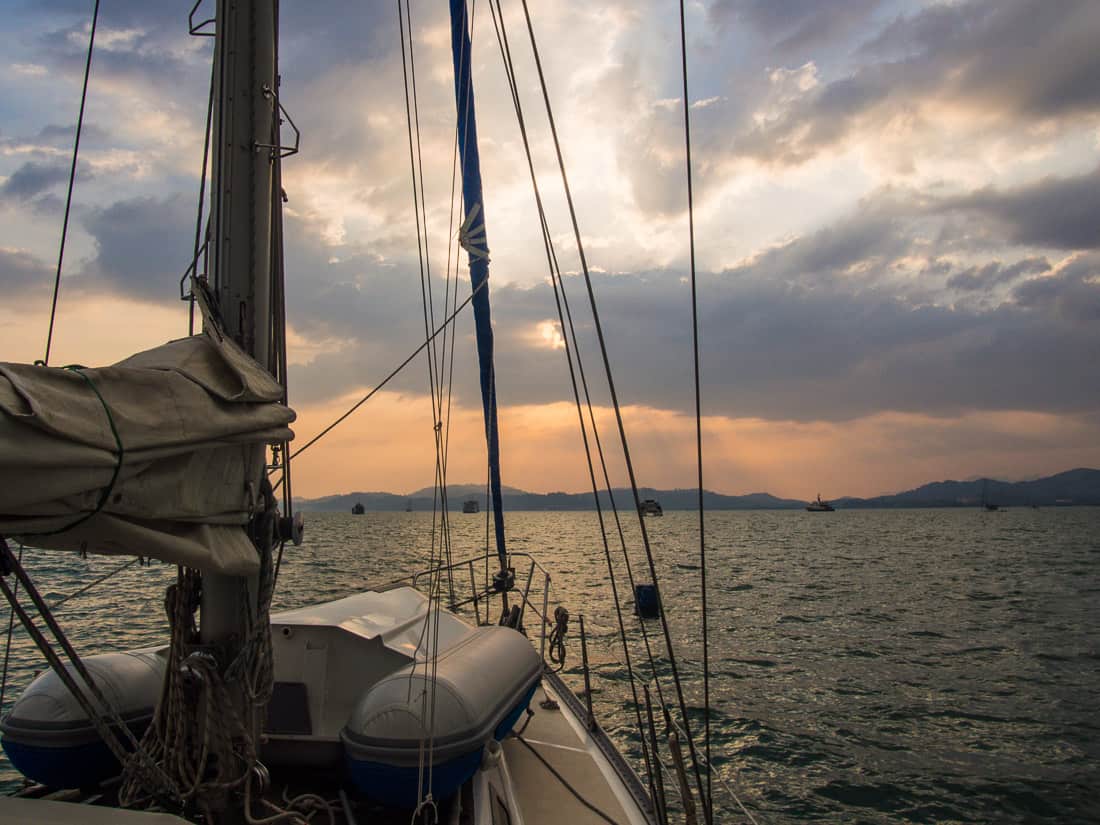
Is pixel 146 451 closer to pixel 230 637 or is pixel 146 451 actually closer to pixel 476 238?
pixel 230 637

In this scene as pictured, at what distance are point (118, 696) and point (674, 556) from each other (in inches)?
2084

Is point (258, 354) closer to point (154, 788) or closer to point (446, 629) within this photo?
point (154, 788)

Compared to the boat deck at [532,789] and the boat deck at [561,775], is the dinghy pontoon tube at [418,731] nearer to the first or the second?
the boat deck at [532,789]

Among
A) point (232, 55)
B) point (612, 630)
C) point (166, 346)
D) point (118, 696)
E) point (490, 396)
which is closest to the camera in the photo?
point (166, 346)

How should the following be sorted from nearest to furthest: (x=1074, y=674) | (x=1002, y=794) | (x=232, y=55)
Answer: (x=232, y=55) → (x=1002, y=794) → (x=1074, y=674)

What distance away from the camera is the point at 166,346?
12.3 ft

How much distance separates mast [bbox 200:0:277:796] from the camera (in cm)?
423

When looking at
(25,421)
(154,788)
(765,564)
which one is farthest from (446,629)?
(765,564)

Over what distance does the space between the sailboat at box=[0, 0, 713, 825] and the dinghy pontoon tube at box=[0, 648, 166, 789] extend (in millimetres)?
14

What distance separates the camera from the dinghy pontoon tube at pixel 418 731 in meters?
4.47

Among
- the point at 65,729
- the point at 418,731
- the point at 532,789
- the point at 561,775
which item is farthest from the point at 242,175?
the point at 561,775

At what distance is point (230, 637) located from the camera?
411cm

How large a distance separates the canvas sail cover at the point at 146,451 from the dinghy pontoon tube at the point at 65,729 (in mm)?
2099

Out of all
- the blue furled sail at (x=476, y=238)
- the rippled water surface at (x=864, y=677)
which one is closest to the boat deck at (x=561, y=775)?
the blue furled sail at (x=476, y=238)
